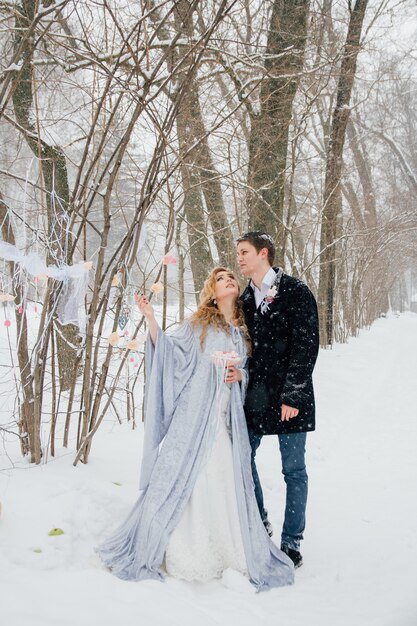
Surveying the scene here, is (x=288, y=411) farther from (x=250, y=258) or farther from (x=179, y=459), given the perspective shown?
(x=250, y=258)

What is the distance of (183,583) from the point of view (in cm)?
233

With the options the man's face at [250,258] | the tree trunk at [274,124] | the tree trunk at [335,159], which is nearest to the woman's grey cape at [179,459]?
the man's face at [250,258]

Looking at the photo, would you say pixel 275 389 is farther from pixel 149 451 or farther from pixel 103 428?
pixel 103 428

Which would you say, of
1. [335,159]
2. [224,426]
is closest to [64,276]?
[224,426]

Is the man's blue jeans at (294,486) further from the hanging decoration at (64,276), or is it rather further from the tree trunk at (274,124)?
the tree trunk at (274,124)

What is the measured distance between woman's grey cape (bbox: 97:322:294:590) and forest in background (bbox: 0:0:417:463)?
26 centimetres

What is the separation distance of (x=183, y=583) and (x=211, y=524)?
0.92 feet

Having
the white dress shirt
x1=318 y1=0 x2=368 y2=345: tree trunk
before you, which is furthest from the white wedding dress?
x1=318 y1=0 x2=368 y2=345: tree trunk

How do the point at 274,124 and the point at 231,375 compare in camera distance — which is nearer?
the point at 231,375

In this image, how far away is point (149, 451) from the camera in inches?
101

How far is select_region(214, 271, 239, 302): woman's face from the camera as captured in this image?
2.79 m

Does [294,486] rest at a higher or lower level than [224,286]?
lower

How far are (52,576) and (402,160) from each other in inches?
686

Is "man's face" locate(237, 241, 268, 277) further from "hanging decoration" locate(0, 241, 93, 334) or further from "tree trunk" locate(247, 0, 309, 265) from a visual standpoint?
"tree trunk" locate(247, 0, 309, 265)
